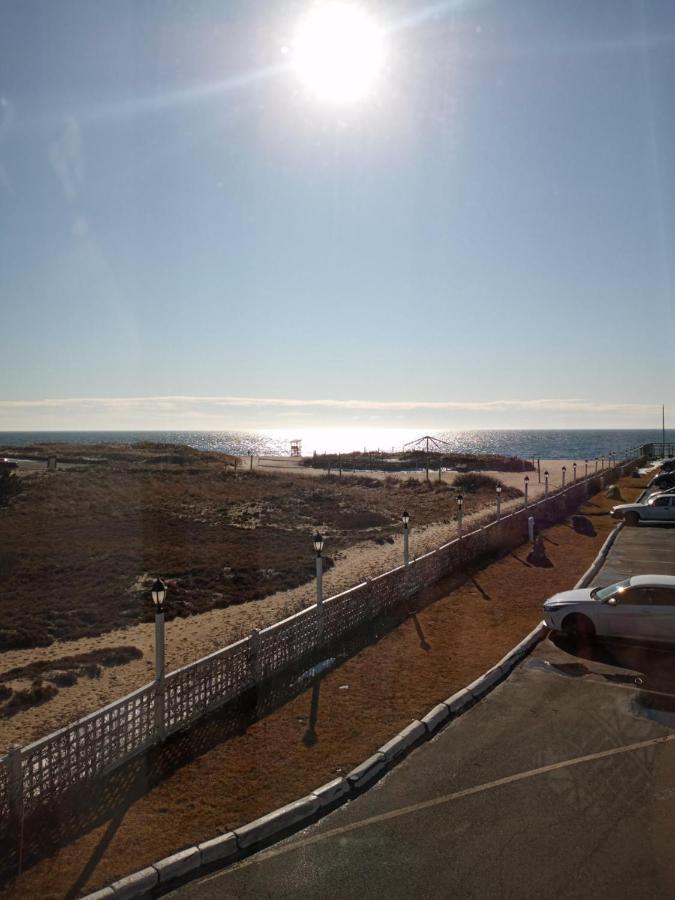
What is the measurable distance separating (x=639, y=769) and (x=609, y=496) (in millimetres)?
34604

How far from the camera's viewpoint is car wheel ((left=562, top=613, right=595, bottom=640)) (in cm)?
1316

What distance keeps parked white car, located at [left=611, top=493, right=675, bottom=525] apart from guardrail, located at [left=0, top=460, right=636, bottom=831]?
16738mm

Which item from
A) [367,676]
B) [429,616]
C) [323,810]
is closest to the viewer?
[323,810]

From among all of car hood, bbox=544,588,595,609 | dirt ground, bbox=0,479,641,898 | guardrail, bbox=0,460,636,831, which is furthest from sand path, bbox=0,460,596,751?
car hood, bbox=544,588,595,609

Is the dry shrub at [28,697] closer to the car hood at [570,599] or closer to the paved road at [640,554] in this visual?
the car hood at [570,599]

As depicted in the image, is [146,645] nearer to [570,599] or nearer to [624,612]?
[570,599]

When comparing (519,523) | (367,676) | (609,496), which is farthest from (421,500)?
(367,676)

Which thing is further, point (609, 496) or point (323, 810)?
point (609, 496)

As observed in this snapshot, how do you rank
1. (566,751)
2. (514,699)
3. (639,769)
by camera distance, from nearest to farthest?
(639,769) < (566,751) < (514,699)

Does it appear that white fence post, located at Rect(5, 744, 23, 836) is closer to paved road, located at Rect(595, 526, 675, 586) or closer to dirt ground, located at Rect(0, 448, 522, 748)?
dirt ground, located at Rect(0, 448, 522, 748)

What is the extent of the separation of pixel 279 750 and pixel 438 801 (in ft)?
7.39

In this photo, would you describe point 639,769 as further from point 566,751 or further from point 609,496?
point 609,496

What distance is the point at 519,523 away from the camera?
24875mm

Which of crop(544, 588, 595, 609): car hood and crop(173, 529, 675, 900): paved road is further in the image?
crop(544, 588, 595, 609): car hood
